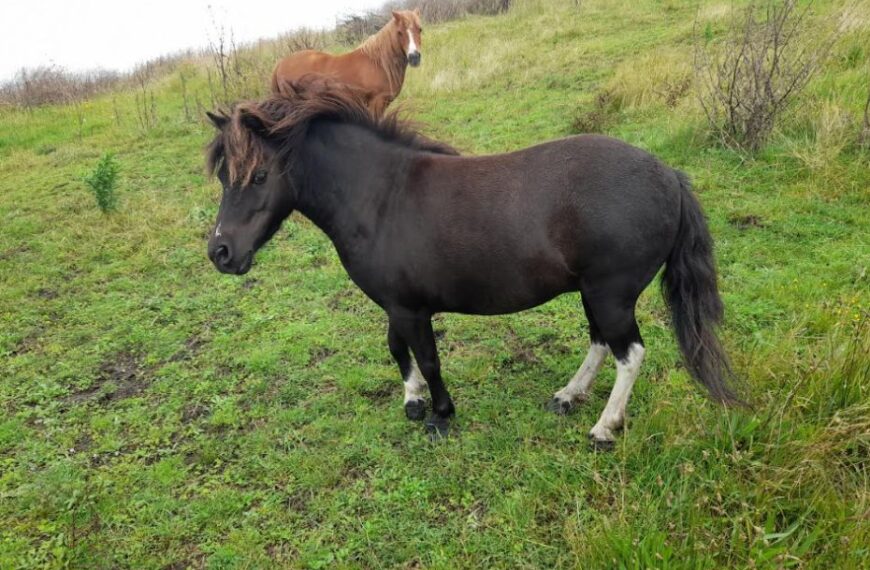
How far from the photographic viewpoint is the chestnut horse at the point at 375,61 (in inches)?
338

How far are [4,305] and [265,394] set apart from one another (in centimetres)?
335

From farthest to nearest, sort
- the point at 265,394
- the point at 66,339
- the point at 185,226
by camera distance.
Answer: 1. the point at 185,226
2. the point at 66,339
3. the point at 265,394

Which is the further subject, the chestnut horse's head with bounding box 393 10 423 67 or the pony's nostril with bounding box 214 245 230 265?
the chestnut horse's head with bounding box 393 10 423 67

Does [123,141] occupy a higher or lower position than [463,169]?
lower

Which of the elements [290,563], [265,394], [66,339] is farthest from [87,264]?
[290,563]

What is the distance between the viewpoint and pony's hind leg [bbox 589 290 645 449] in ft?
9.43

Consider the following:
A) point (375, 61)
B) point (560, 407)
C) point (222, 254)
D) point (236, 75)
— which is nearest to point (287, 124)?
point (222, 254)

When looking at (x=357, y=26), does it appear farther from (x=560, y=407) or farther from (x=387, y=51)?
(x=560, y=407)

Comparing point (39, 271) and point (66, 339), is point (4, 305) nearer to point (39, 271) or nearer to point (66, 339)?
point (39, 271)

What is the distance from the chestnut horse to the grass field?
2.70m

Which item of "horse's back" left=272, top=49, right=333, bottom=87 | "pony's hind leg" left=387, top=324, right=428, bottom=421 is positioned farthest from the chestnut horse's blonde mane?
"pony's hind leg" left=387, top=324, right=428, bottom=421

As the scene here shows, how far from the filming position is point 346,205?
3.18 m

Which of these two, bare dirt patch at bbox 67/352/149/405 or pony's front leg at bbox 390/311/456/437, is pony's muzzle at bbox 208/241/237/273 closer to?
pony's front leg at bbox 390/311/456/437

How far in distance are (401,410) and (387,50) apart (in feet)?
22.5
